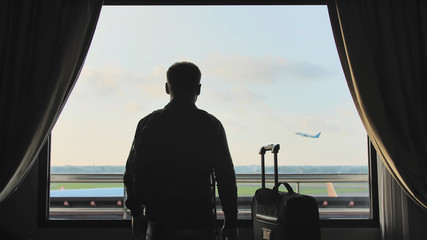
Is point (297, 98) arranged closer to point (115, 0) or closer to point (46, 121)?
point (115, 0)

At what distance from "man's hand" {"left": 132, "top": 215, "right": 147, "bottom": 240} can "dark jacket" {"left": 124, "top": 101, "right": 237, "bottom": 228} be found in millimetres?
82

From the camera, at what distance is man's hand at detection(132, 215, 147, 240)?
4.67 feet

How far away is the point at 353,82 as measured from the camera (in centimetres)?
252

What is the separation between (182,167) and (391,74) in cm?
178

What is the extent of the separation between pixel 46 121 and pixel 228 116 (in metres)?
1.62

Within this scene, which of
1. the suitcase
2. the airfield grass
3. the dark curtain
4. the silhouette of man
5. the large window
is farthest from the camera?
the airfield grass

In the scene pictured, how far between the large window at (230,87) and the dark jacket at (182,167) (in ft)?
3.30

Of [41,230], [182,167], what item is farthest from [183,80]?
[41,230]

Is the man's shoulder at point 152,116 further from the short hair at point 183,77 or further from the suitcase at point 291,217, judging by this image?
the suitcase at point 291,217

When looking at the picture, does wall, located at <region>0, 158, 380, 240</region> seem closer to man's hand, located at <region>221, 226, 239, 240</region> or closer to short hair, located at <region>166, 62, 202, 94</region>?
man's hand, located at <region>221, 226, 239, 240</region>

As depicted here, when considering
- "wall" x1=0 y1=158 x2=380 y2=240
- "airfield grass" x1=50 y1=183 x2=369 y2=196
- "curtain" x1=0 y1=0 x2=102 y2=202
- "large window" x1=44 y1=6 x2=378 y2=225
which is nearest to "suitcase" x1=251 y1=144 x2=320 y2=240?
"large window" x1=44 y1=6 x2=378 y2=225

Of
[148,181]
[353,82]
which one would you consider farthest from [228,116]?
[148,181]

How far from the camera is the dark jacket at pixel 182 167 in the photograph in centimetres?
132

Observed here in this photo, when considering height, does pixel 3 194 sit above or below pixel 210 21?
below
